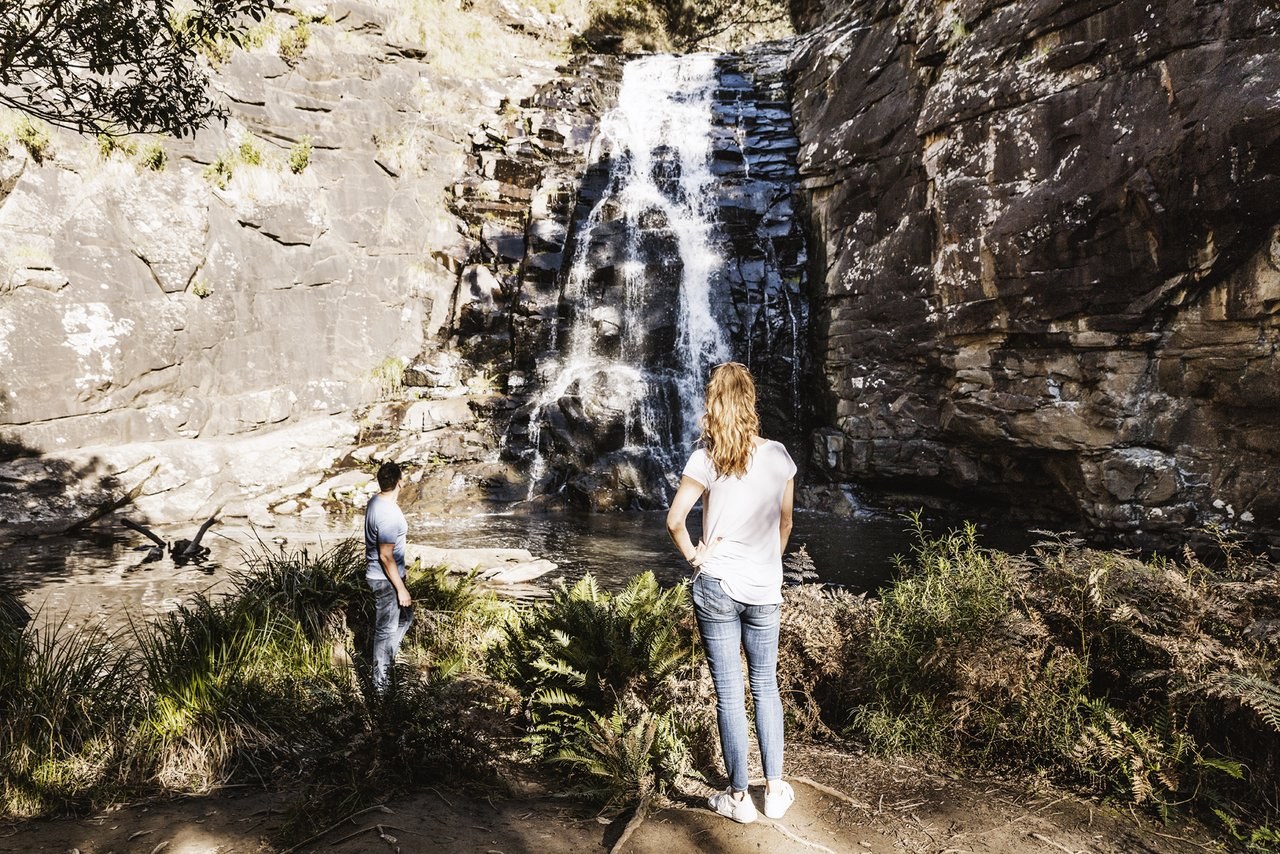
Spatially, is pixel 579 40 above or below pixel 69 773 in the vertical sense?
above

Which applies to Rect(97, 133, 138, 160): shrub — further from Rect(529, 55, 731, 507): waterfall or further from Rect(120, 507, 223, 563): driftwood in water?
Rect(529, 55, 731, 507): waterfall

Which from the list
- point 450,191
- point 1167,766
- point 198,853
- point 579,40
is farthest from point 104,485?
point 579,40

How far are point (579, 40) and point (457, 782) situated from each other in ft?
76.7

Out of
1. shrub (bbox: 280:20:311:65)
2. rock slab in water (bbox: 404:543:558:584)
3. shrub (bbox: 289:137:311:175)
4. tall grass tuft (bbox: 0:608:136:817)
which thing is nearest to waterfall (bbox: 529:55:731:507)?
rock slab in water (bbox: 404:543:558:584)

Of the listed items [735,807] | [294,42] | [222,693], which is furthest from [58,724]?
[294,42]

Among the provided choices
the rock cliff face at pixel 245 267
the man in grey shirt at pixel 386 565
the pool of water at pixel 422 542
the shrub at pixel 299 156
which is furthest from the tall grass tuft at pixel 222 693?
the shrub at pixel 299 156

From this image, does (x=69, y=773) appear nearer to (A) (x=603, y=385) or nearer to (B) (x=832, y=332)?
(A) (x=603, y=385)

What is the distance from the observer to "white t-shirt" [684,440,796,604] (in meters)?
3.01

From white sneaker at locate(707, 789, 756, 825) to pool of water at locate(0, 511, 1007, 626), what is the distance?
544 cm

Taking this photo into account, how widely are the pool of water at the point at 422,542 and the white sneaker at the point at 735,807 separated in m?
5.44

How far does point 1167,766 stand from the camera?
306 cm

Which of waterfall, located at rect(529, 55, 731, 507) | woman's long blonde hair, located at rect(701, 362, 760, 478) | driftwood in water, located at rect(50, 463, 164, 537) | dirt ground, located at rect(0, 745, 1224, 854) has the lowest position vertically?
dirt ground, located at rect(0, 745, 1224, 854)

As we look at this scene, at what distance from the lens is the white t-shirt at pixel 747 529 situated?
301 centimetres

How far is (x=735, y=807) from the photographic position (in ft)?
9.71
